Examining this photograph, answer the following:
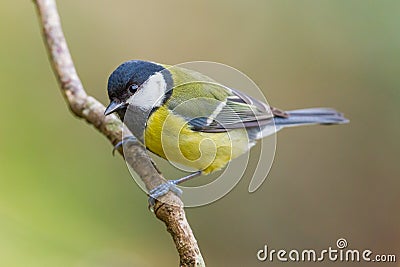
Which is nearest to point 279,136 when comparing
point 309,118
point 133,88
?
point 309,118

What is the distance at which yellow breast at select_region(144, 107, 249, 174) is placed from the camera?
936 millimetres

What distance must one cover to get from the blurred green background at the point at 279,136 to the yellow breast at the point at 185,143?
0.23 metres

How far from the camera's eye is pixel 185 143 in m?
0.96

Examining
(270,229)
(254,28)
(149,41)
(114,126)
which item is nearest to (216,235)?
(270,229)

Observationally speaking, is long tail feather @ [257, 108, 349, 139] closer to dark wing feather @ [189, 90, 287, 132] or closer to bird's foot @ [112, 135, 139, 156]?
dark wing feather @ [189, 90, 287, 132]

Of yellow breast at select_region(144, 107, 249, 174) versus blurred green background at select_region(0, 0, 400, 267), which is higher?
blurred green background at select_region(0, 0, 400, 267)

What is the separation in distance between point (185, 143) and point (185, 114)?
2.1 inches

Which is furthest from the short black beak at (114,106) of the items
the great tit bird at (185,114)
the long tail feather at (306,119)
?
the long tail feather at (306,119)

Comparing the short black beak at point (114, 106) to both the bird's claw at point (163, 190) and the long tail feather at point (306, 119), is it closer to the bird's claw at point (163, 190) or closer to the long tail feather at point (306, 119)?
the bird's claw at point (163, 190)

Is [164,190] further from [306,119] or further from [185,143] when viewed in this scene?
[306,119]

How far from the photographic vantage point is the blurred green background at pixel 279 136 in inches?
43.9

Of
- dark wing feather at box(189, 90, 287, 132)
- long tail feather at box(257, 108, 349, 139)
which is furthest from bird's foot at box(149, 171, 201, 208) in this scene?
long tail feather at box(257, 108, 349, 139)

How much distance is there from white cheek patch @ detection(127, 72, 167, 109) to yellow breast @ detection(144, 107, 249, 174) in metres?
0.02

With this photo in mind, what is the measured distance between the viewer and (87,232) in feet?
3.36
